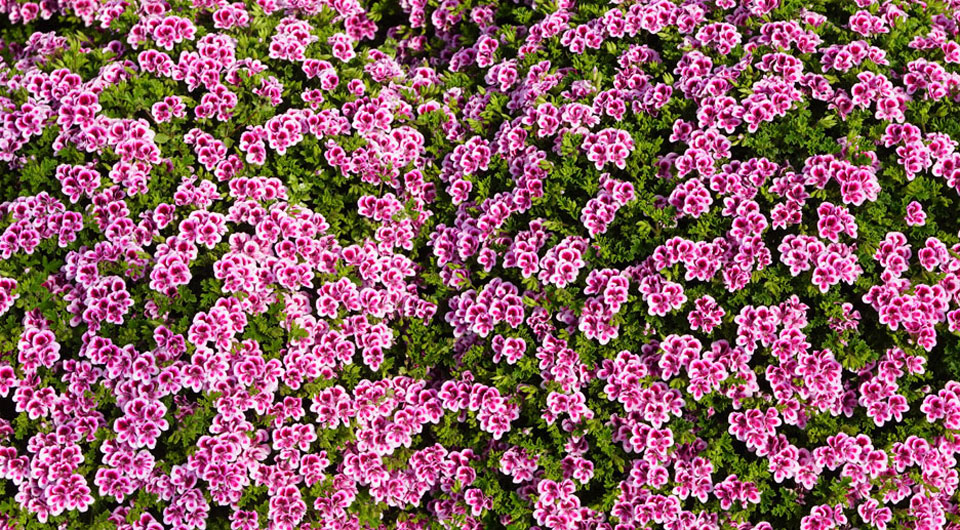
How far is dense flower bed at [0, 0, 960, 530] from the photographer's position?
4.24 meters

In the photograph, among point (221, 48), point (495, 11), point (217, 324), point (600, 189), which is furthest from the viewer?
point (495, 11)

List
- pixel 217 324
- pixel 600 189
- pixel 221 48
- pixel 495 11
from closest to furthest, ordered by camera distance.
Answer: pixel 217 324, pixel 600 189, pixel 221 48, pixel 495 11

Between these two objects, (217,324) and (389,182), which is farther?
(389,182)

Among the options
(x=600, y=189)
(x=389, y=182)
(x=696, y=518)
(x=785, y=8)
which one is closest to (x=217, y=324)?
(x=389, y=182)

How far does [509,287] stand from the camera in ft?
15.0

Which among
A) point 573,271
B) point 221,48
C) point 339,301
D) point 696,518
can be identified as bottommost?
point 696,518

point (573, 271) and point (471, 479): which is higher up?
point (573, 271)

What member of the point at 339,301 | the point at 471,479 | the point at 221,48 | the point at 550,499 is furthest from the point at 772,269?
the point at 221,48

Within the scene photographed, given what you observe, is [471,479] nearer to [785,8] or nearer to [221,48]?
[221,48]

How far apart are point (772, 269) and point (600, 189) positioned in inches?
36.5

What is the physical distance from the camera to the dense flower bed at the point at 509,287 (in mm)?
4238

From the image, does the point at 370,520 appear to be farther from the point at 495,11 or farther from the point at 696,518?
the point at 495,11

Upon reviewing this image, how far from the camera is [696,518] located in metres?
4.31

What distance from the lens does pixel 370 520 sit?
4.47 m
